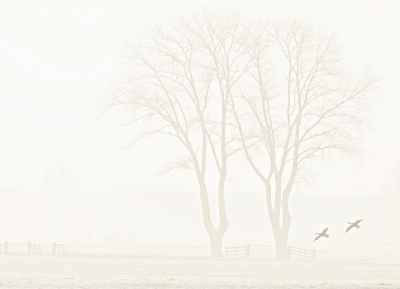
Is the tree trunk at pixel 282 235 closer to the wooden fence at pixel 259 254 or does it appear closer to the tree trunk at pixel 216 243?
the wooden fence at pixel 259 254

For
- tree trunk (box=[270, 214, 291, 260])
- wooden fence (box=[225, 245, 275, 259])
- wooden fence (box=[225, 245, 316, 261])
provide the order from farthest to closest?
wooden fence (box=[225, 245, 275, 259]) → wooden fence (box=[225, 245, 316, 261]) → tree trunk (box=[270, 214, 291, 260])

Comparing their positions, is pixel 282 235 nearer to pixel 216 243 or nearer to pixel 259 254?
pixel 216 243

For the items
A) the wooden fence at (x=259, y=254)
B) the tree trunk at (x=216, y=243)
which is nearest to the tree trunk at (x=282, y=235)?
the wooden fence at (x=259, y=254)

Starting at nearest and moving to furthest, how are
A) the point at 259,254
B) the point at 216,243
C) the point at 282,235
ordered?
the point at 282,235
the point at 216,243
the point at 259,254

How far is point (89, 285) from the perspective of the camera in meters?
28.2

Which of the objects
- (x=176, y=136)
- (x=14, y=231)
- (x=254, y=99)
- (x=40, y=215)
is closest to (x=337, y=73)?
(x=254, y=99)

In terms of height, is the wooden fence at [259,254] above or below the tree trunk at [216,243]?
below

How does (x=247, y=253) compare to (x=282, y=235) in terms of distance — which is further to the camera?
(x=247, y=253)

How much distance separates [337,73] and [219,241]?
16.8 m

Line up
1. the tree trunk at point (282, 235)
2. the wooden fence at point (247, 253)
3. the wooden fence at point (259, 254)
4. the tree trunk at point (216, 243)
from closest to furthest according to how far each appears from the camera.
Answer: the tree trunk at point (282, 235)
the tree trunk at point (216, 243)
the wooden fence at point (259, 254)
the wooden fence at point (247, 253)

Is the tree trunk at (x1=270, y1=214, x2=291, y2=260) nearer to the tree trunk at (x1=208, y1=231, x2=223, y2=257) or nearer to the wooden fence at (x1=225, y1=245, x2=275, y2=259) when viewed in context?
the wooden fence at (x1=225, y1=245, x2=275, y2=259)

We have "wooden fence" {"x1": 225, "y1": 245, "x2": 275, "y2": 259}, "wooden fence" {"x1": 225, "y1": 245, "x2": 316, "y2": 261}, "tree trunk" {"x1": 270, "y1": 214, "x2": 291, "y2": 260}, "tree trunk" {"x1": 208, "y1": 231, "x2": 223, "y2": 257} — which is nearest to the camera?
"tree trunk" {"x1": 270, "y1": 214, "x2": 291, "y2": 260}

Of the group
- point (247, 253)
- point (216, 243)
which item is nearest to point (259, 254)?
point (247, 253)

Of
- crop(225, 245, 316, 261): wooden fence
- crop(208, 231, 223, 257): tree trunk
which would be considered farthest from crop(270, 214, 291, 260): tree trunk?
crop(208, 231, 223, 257): tree trunk
